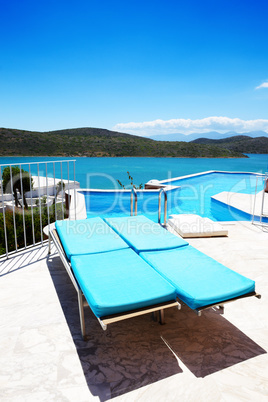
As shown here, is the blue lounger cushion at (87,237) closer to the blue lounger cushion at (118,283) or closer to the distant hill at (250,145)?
the blue lounger cushion at (118,283)

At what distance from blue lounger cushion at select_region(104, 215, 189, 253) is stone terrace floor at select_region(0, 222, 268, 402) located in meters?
0.65

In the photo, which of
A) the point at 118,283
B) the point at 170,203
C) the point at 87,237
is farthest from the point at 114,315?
the point at 170,203

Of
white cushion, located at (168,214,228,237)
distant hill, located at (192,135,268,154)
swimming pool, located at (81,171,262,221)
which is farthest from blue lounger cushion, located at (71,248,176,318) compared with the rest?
distant hill, located at (192,135,268,154)

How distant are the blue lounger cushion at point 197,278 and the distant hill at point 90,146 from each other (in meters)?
42.7

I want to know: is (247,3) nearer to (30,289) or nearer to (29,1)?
(29,1)

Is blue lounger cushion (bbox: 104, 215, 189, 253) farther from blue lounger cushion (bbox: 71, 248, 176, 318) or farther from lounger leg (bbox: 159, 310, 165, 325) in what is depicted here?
lounger leg (bbox: 159, 310, 165, 325)

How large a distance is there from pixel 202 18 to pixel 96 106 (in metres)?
23.5

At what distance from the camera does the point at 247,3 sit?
1040cm

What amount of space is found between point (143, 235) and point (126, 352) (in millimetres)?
1401

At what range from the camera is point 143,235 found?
314 cm

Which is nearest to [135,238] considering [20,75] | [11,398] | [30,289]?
[30,289]

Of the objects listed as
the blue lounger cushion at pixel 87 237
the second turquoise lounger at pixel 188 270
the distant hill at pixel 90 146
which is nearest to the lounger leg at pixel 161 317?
the second turquoise lounger at pixel 188 270

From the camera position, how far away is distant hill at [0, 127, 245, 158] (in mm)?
42781

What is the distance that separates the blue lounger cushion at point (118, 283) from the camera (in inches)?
70.1
